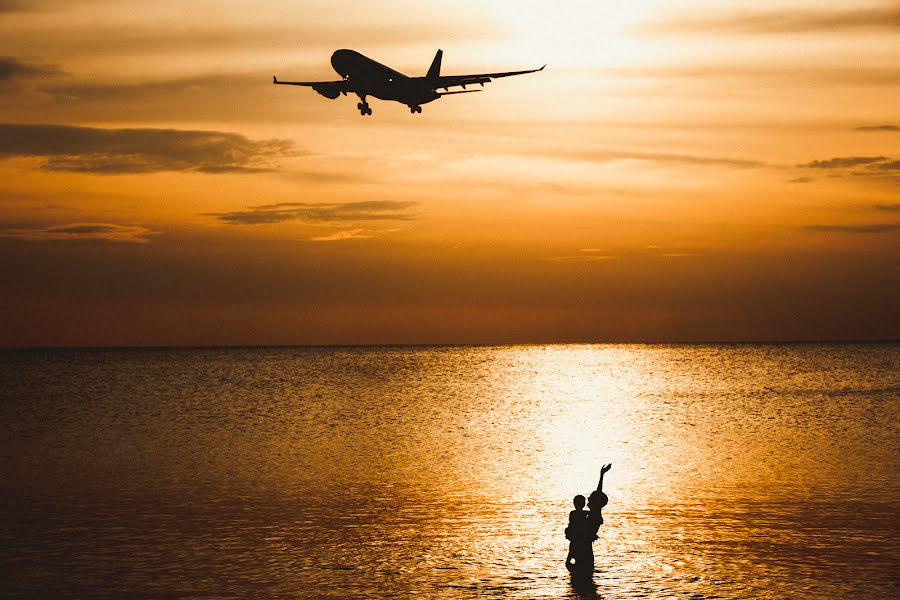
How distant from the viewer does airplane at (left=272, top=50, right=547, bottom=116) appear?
5700cm

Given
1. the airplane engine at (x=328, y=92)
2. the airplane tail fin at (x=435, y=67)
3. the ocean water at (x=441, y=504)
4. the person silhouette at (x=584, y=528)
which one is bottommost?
the ocean water at (x=441, y=504)

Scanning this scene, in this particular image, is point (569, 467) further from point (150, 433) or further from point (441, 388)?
point (441, 388)

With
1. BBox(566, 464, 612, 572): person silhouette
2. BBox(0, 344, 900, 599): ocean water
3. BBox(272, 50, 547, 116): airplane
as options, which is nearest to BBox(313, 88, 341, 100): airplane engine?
BBox(272, 50, 547, 116): airplane

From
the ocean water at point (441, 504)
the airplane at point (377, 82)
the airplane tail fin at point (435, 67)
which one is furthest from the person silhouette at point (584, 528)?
the airplane tail fin at point (435, 67)

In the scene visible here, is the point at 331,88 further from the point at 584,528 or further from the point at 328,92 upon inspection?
the point at 584,528

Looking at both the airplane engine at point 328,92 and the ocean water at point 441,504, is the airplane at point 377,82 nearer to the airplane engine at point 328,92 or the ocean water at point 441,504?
the airplane engine at point 328,92

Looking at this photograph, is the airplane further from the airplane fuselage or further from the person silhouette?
the person silhouette

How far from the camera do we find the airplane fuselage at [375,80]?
56.9 m

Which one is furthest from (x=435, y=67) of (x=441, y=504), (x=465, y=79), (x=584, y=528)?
(x=584, y=528)

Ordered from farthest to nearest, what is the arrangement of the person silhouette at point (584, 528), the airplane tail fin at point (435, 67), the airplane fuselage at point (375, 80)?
the airplane tail fin at point (435, 67), the airplane fuselage at point (375, 80), the person silhouette at point (584, 528)

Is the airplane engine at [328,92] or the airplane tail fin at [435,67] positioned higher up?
the airplane tail fin at [435,67]

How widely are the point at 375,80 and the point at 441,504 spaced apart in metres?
31.6

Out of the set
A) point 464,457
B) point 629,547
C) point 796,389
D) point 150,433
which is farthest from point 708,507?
point 796,389

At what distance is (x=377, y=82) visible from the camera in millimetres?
57281
